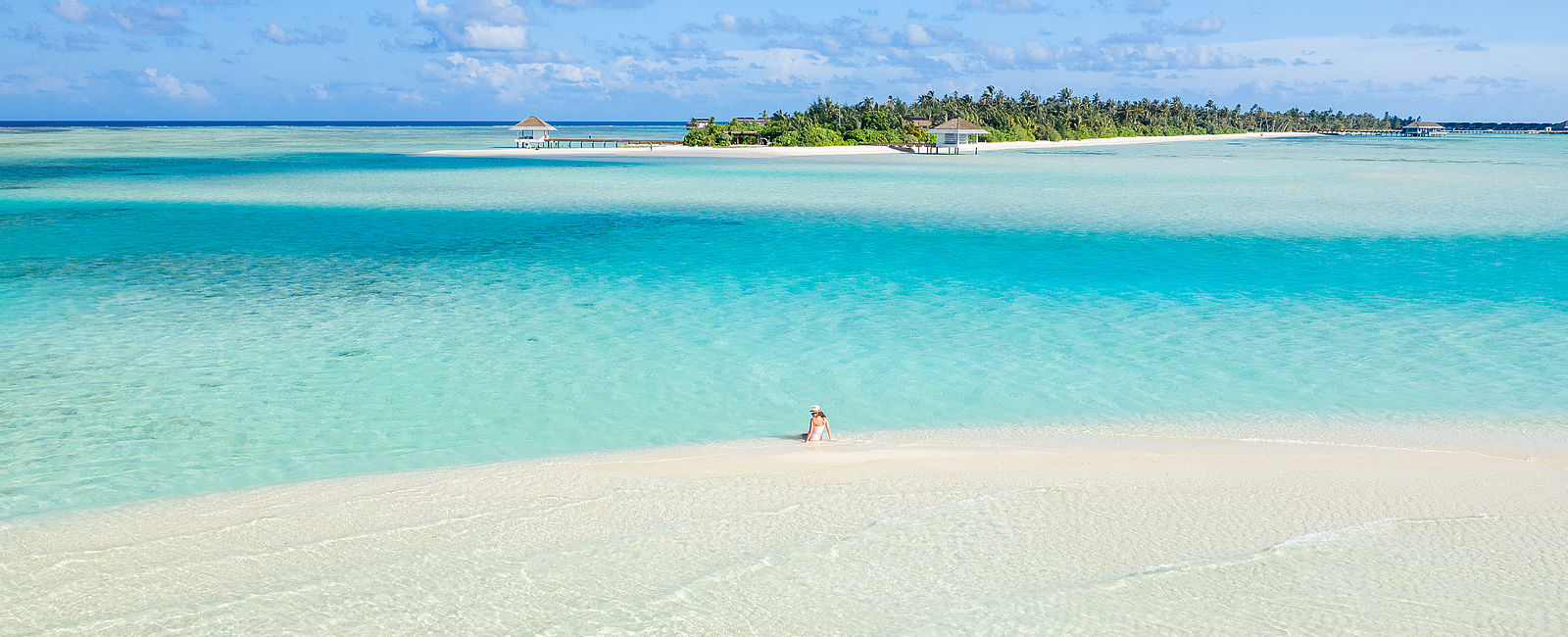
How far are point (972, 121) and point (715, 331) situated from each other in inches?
4656

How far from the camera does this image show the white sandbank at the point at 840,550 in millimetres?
6418

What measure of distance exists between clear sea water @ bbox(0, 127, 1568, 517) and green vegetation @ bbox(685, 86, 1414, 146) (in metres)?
65.3

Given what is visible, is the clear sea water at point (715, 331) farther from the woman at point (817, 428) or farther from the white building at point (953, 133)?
the white building at point (953, 133)

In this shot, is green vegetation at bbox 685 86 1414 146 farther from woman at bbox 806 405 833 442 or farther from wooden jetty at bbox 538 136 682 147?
Result: woman at bbox 806 405 833 442

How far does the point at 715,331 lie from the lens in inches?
640

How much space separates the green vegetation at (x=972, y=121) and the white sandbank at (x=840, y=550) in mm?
90966

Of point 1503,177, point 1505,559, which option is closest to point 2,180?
point 1505,559

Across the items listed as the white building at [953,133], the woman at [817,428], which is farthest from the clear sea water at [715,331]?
the white building at [953,133]

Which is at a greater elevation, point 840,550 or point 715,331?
point 840,550

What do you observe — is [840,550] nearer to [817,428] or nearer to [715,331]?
[817,428]

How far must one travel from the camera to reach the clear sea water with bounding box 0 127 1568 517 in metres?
10.9

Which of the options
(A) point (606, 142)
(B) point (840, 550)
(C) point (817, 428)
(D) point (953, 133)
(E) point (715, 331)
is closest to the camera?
(B) point (840, 550)

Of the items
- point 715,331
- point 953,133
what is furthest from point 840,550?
point 953,133

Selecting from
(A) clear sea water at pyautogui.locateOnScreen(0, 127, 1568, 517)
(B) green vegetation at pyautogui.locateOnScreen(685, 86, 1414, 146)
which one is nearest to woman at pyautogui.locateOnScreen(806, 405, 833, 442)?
(A) clear sea water at pyautogui.locateOnScreen(0, 127, 1568, 517)
